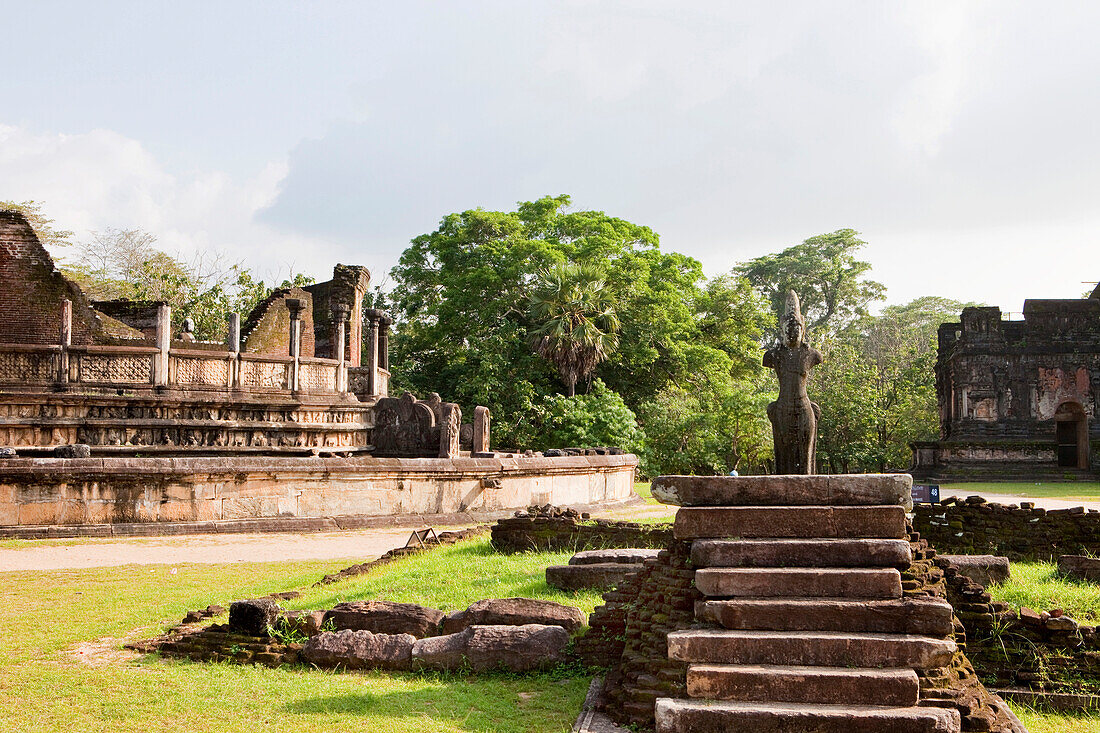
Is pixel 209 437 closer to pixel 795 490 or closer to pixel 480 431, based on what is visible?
pixel 480 431

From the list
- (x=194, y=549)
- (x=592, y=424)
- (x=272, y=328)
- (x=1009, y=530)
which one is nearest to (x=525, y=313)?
(x=592, y=424)

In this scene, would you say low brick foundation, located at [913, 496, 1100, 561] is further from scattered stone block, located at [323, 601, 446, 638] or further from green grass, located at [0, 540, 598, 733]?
scattered stone block, located at [323, 601, 446, 638]

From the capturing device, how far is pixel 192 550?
1171 cm

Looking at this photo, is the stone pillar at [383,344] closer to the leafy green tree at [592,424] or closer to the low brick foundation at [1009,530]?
the leafy green tree at [592,424]

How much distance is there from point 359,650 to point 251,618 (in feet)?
3.04


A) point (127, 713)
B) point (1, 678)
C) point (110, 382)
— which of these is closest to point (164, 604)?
point (1, 678)

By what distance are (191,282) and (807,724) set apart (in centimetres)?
3960

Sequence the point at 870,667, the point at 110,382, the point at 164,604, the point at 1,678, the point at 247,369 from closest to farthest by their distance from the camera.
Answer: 1. the point at 870,667
2. the point at 1,678
3. the point at 164,604
4. the point at 110,382
5. the point at 247,369

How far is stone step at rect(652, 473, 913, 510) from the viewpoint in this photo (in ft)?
16.8

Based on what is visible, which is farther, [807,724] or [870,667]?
[870,667]

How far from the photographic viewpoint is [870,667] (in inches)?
174

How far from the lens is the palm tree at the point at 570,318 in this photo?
28.7 metres

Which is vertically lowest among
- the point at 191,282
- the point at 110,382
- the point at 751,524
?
the point at 751,524

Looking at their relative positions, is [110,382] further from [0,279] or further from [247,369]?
[0,279]
